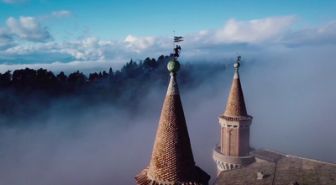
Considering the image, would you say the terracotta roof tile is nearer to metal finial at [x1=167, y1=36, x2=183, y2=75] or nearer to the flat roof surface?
metal finial at [x1=167, y1=36, x2=183, y2=75]

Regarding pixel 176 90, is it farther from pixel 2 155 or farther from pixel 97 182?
pixel 2 155

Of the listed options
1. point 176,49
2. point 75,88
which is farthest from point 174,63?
point 75,88

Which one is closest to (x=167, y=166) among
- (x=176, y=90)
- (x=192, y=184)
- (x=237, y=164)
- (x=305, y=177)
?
(x=192, y=184)

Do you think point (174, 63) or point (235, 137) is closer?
point (174, 63)

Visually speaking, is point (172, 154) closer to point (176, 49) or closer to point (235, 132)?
point (176, 49)

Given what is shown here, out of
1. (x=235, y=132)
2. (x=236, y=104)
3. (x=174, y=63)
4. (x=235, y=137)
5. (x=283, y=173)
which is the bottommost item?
(x=283, y=173)

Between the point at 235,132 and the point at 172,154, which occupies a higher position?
the point at 172,154

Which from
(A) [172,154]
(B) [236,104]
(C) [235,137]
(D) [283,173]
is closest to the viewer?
(A) [172,154]
